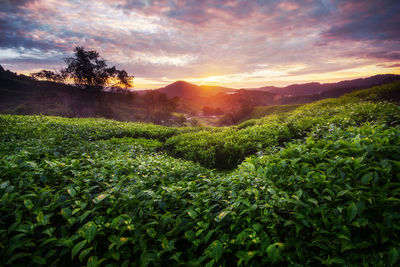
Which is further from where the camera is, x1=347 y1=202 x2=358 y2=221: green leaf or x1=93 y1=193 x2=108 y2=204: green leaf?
x1=93 y1=193 x2=108 y2=204: green leaf

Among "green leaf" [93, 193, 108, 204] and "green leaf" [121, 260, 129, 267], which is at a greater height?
"green leaf" [93, 193, 108, 204]

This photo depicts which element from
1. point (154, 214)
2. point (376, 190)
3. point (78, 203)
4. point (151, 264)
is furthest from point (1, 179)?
point (376, 190)

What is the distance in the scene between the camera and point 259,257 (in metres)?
2.18

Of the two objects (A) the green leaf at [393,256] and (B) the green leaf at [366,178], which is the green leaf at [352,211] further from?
(B) the green leaf at [366,178]

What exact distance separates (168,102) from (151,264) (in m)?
48.8

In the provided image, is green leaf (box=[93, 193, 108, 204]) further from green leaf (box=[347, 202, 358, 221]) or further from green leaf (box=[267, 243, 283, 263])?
green leaf (box=[347, 202, 358, 221])

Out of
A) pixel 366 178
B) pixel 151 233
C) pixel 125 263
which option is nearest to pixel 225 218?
pixel 151 233

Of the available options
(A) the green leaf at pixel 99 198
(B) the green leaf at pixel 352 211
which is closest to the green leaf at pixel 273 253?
(B) the green leaf at pixel 352 211

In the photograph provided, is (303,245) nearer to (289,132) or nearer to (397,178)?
(397,178)

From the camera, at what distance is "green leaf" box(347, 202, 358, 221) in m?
2.08

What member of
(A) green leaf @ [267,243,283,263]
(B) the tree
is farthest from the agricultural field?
(B) the tree

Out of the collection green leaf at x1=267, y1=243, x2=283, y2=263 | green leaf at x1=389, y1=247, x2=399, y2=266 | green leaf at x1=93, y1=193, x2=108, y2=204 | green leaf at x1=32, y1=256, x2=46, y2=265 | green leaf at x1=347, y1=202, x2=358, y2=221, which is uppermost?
green leaf at x1=347, y1=202, x2=358, y2=221

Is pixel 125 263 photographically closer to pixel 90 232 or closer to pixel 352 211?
pixel 90 232

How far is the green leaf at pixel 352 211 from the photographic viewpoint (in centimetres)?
208
